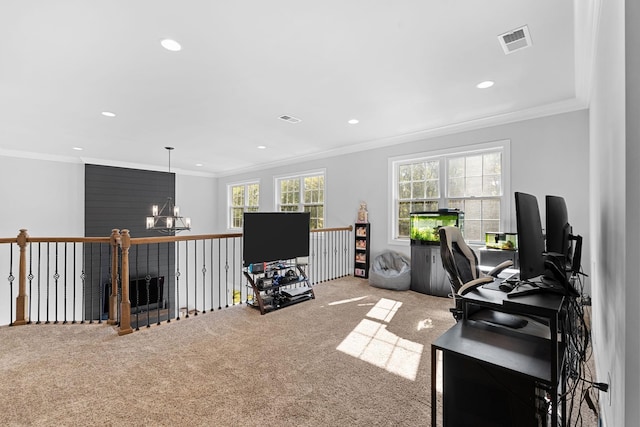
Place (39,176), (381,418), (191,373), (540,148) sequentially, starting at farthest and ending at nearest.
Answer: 1. (39,176)
2. (540,148)
3. (191,373)
4. (381,418)

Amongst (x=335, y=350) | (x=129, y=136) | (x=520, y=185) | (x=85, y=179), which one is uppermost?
(x=129, y=136)

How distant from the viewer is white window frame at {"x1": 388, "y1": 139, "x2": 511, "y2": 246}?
412 cm

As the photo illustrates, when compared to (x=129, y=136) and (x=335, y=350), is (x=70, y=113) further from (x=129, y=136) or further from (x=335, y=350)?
(x=335, y=350)

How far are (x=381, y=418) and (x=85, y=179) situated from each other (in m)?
7.78

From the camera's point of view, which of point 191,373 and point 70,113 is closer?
point 191,373

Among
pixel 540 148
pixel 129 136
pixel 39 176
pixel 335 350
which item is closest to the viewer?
pixel 335 350

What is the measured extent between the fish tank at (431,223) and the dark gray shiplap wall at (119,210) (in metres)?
4.98

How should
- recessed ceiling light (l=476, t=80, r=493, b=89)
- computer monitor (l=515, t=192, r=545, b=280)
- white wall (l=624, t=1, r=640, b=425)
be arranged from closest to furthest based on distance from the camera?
white wall (l=624, t=1, r=640, b=425) < computer monitor (l=515, t=192, r=545, b=280) < recessed ceiling light (l=476, t=80, r=493, b=89)

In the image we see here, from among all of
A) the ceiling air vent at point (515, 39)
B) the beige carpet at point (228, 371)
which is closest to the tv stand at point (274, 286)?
the beige carpet at point (228, 371)

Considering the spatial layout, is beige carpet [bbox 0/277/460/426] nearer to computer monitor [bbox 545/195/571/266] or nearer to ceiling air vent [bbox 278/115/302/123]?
computer monitor [bbox 545/195/571/266]

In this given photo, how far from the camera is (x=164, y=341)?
2.82 metres

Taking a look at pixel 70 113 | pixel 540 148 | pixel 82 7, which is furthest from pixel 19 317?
pixel 540 148

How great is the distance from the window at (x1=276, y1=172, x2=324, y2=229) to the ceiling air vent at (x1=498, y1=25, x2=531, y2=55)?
440 cm

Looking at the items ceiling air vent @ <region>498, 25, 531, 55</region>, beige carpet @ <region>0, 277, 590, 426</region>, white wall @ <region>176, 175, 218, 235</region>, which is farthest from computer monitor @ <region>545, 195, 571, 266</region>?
white wall @ <region>176, 175, 218, 235</region>
